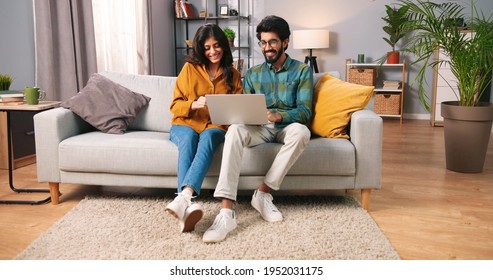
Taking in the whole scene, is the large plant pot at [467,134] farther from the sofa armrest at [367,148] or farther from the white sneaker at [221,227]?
the white sneaker at [221,227]

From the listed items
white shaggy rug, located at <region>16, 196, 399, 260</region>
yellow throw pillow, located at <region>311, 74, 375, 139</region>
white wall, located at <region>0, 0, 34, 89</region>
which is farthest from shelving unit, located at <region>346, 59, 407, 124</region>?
white wall, located at <region>0, 0, 34, 89</region>

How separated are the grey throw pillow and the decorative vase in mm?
3479

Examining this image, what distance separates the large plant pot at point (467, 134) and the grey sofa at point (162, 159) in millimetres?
981

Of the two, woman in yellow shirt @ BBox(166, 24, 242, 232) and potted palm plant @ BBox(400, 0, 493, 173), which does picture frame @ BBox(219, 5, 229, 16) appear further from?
woman in yellow shirt @ BBox(166, 24, 242, 232)

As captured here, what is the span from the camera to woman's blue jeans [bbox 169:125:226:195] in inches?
79.7

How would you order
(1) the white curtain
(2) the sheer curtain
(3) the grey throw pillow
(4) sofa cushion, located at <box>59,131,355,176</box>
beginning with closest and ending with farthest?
(4) sofa cushion, located at <box>59,131,355,176</box>
(3) the grey throw pillow
(1) the white curtain
(2) the sheer curtain

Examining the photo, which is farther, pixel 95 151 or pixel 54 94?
pixel 54 94

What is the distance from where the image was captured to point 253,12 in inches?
228

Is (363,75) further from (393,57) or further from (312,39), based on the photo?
(312,39)

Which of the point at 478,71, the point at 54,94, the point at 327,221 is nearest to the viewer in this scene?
the point at 327,221

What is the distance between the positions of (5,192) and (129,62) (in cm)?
238
